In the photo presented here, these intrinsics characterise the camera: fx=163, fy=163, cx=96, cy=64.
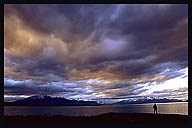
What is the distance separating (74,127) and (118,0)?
1598cm

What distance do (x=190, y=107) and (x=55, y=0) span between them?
21.8 meters

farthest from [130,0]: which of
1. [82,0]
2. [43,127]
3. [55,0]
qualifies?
[43,127]

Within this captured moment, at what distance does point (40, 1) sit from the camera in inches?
764

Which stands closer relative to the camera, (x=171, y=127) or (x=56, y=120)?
(x=171, y=127)

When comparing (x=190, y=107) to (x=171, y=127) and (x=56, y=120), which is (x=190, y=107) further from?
(x=56, y=120)

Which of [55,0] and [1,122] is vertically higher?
[55,0]

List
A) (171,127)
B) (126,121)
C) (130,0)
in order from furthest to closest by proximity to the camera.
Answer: (126,121) < (171,127) < (130,0)

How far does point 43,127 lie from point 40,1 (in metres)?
15.3

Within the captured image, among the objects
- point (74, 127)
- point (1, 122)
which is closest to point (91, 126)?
point (74, 127)

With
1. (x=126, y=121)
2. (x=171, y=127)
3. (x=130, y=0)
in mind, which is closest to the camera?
(x=130, y=0)

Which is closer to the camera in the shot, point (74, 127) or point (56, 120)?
point (74, 127)

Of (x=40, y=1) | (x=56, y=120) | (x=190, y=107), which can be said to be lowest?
(x=56, y=120)

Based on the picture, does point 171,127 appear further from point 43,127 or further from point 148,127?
point 43,127

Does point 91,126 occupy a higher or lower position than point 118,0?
lower
